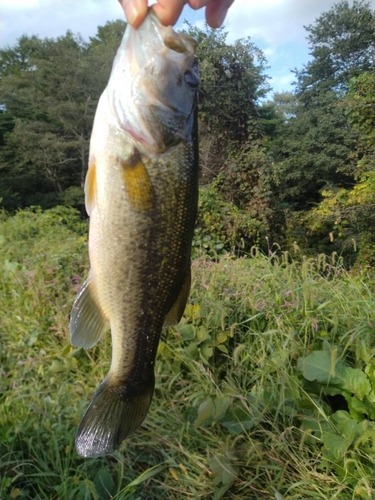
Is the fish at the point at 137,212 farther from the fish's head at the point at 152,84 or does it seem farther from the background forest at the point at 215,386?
the background forest at the point at 215,386

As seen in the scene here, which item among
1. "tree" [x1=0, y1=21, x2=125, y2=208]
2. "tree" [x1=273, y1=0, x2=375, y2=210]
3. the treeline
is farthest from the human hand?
"tree" [x1=0, y1=21, x2=125, y2=208]

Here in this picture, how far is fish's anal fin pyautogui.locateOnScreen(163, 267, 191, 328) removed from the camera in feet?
4.06

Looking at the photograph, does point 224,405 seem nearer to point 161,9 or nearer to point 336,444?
point 336,444

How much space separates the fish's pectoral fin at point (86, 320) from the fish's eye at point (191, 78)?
656 mm

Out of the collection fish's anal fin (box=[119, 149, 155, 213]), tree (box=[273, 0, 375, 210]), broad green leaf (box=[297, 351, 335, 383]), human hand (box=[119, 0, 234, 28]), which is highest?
tree (box=[273, 0, 375, 210])

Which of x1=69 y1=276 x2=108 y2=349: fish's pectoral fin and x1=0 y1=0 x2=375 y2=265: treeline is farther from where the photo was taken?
x1=0 y1=0 x2=375 y2=265: treeline

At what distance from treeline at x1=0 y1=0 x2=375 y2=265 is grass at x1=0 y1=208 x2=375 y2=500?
317 centimetres

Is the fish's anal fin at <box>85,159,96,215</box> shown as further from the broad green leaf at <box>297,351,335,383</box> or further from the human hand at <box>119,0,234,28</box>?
the broad green leaf at <box>297,351,335,383</box>

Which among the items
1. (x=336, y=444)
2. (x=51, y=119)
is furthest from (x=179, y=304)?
(x=51, y=119)

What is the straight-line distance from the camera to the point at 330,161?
12.8m

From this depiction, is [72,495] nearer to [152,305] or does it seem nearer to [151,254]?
[152,305]

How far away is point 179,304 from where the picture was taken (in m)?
1.25

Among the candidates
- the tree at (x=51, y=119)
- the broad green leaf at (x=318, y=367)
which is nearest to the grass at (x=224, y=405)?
the broad green leaf at (x=318, y=367)

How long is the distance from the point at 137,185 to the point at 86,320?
430 millimetres
